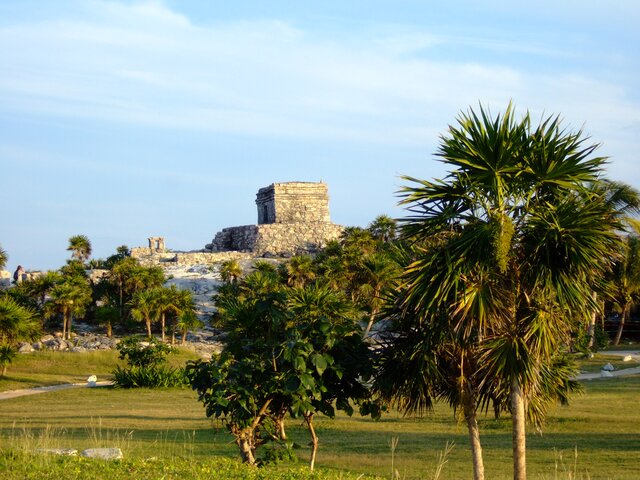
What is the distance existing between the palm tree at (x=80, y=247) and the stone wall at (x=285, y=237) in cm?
1263

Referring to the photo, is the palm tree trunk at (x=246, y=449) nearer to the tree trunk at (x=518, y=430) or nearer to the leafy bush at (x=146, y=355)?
the tree trunk at (x=518, y=430)

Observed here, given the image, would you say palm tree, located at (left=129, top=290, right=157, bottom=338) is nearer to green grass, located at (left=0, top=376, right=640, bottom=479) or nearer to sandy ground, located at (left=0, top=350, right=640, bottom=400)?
sandy ground, located at (left=0, top=350, right=640, bottom=400)

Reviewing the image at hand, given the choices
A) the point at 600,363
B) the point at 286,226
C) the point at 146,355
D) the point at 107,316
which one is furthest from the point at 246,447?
the point at 286,226

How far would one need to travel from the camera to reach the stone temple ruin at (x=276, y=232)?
7038 cm

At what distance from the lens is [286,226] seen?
72.9m

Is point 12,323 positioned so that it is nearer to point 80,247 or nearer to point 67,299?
point 67,299

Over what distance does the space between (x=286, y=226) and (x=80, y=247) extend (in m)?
16.4

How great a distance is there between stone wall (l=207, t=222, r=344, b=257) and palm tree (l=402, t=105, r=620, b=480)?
58233 mm

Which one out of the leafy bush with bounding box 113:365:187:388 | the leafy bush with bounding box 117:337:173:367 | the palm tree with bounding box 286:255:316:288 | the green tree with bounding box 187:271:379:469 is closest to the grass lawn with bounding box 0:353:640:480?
the green tree with bounding box 187:271:379:469

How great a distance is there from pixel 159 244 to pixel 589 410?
61956mm

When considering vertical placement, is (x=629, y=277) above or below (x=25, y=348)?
above

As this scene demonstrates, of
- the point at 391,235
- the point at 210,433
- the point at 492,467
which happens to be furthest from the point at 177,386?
the point at 391,235

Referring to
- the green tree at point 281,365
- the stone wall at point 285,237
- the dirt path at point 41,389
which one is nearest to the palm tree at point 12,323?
the dirt path at point 41,389

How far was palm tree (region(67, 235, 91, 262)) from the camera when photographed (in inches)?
2709
